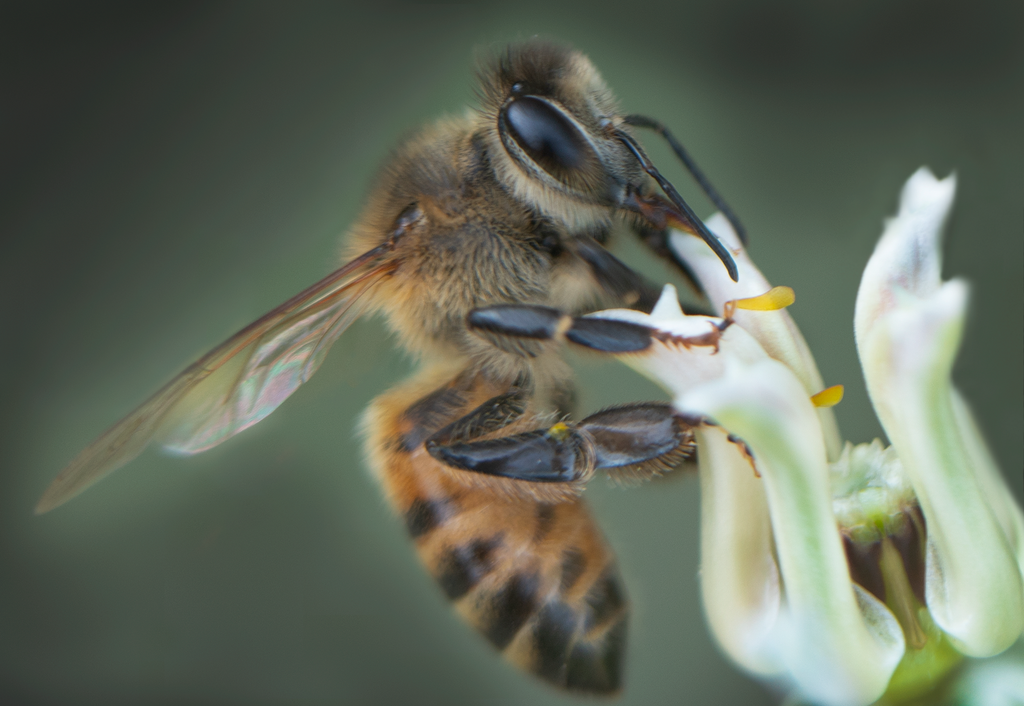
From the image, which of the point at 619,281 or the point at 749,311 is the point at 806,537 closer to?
the point at 749,311

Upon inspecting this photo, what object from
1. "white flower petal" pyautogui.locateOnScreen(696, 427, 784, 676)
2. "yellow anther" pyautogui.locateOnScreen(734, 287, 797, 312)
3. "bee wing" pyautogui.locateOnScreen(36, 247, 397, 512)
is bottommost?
"white flower petal" pyautogui.locateOnScreen(696, 427, 784, 676)

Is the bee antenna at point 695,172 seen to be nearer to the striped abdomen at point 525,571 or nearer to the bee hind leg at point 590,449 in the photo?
the bee hind leg at point 590,449

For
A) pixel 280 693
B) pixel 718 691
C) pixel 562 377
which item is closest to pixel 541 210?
pixel 562 377

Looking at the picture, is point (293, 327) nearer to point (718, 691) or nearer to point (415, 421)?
point (415, 421)

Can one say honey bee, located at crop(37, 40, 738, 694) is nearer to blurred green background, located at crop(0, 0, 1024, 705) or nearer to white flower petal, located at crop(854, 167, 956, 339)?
white flower petal, located at crop(854, 167, 956, 339)

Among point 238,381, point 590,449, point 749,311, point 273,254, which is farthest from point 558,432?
point 273,254

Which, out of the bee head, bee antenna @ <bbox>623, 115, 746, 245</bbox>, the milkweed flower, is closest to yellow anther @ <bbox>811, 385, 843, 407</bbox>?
the milkweed flower
